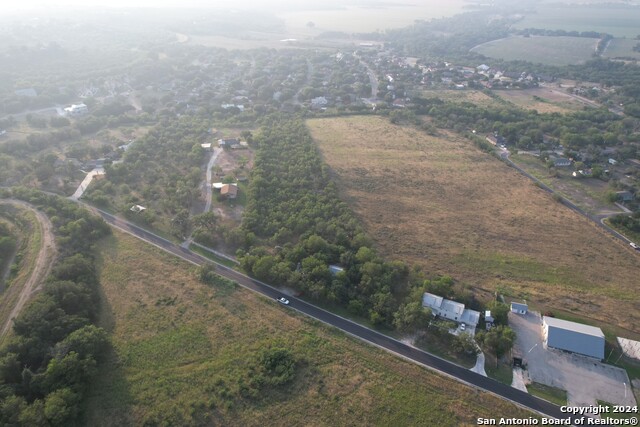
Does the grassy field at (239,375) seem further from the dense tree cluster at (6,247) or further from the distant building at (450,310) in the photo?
the dense tree cluster at (6,247)

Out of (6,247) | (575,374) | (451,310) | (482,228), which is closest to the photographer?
(575,374)

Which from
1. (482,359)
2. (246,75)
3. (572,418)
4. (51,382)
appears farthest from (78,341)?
(246,75)

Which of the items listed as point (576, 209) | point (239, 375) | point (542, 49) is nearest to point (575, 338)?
point (576, 209)

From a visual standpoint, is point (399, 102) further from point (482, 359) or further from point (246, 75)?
point (482, 359)

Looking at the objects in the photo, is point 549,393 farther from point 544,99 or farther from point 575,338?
point 544,99

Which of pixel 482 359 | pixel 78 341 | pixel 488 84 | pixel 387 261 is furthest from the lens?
pixel 488 84

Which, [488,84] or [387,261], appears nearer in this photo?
[387,261]

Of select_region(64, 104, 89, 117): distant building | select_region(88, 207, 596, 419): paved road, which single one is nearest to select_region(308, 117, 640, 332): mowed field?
select_region(88, 207, 596, 419): paved road

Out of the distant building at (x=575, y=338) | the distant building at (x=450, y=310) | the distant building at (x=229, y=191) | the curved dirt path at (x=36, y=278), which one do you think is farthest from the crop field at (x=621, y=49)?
the curved dirt path at (x=36, y=278)

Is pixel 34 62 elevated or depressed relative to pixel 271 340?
elevated
